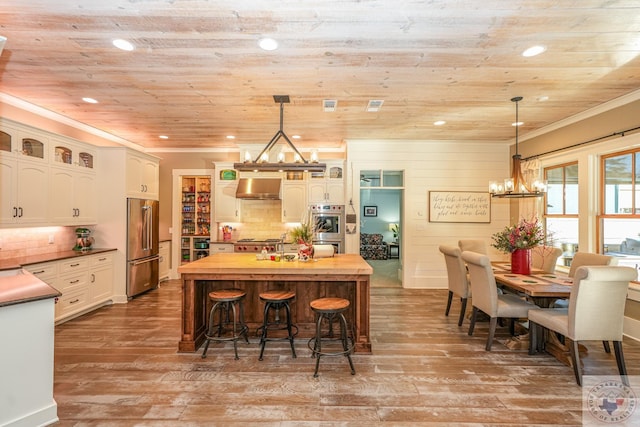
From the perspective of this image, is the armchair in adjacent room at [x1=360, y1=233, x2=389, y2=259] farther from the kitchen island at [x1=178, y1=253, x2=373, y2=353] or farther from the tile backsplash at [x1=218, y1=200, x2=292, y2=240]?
the kitchen island at [x1=178, y1=253, x2=373, y2=353]

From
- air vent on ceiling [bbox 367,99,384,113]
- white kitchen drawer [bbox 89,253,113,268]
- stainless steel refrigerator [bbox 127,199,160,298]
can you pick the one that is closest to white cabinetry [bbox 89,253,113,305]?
white kitchen drawer [bbox 89,253,113,268]

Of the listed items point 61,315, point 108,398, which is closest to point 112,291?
point 61,315

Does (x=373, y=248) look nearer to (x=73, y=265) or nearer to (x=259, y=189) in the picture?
(x=259, y=189)

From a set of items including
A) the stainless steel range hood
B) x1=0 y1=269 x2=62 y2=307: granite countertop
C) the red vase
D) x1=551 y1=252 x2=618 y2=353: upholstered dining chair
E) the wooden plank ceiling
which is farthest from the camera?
the stainless steel range hood

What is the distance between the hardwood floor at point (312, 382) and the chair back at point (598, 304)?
449 millimetres

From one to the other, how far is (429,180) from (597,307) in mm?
3811

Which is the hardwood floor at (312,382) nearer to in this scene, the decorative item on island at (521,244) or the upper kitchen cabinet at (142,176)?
the decorative item on island at (521,244)

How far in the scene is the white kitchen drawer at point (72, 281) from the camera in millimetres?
4141

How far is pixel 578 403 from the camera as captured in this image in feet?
8.19

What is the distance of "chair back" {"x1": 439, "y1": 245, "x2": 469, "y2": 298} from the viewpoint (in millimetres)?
4262

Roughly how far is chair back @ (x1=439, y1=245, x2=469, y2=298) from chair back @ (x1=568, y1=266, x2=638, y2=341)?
1438 millimetres

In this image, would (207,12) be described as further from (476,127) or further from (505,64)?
(476,127)

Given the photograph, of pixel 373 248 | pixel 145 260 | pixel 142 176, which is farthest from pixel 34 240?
pixel 373 248

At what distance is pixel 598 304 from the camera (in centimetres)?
278
